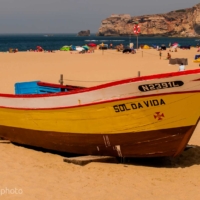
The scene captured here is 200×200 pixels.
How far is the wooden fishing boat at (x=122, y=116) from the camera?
7.70 meters

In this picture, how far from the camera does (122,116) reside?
816 cm

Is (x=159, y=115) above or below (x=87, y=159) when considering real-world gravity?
above

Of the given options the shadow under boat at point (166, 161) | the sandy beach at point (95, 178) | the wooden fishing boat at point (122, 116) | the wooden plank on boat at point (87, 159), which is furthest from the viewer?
the shadow under boat at point (166, 161)

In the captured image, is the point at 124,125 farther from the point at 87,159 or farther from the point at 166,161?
the point at 166,161

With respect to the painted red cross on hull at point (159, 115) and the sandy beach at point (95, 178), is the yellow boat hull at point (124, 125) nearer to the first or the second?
the painted red cross on hull at point (159, 115)

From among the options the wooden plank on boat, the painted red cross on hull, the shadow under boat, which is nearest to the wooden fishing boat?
the painted red cross on hull

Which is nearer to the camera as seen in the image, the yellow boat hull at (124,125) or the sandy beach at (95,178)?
the sandy beach at (95,178)

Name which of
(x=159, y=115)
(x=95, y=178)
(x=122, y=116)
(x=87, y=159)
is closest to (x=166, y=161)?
(x=159, y=115)

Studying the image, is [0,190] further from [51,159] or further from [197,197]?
[197,197]

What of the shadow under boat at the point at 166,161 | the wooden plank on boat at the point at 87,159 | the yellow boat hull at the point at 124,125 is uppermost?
the yellow boat hull at the point at 124,125

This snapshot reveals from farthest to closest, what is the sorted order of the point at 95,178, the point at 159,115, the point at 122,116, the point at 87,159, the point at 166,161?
the point at 166,161 < the point at 87,159 < the point at 122,116 < the point at 159,115 < the point at 95,178

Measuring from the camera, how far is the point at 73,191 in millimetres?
7066

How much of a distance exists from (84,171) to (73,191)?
1093 mm

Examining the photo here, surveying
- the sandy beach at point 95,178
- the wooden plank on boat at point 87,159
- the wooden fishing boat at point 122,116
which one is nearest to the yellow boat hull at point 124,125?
the wooden fishing boat at point 122,116
